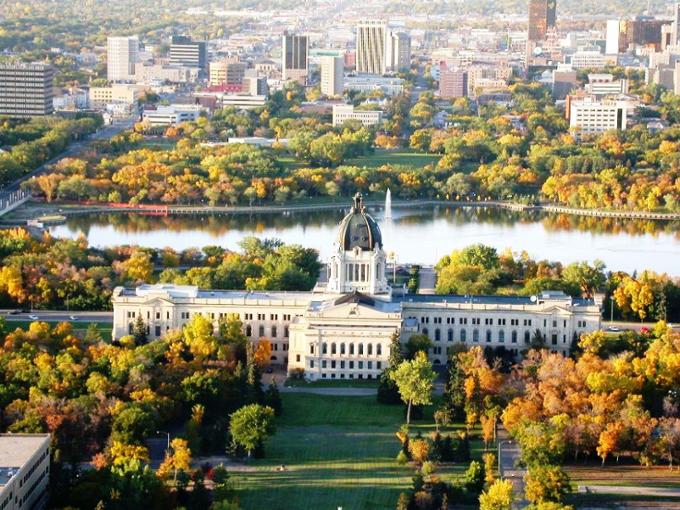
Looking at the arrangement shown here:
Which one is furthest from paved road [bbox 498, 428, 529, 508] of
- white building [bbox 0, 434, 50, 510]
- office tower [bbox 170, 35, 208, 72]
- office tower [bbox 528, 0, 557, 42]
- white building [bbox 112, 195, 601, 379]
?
office tower [bbox 528, 0, 557, 42]

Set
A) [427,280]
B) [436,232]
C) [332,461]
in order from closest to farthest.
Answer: [332,461]
[427,280]
[436,232]

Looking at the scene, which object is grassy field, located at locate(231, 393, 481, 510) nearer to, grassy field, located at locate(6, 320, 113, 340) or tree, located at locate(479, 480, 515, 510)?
tree, located at locate(479, 480, 515, 510)

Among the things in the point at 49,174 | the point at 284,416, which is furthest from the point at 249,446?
the point at 49,174

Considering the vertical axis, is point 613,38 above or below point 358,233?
above

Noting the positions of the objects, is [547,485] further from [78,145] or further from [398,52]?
[398,52]

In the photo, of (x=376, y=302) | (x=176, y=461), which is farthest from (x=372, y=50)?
(x=176, y=461)

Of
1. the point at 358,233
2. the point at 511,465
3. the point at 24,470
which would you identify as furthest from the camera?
the point at 358,233
